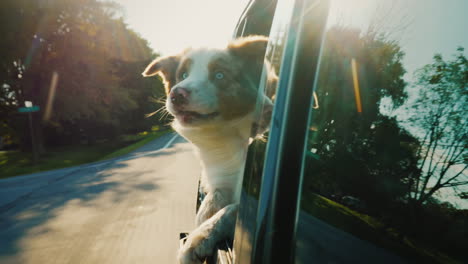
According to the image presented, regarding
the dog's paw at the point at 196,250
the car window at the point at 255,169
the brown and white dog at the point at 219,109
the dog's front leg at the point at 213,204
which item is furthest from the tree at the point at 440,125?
the dog's front leg at the point at 213,204

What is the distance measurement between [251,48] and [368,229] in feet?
6.89

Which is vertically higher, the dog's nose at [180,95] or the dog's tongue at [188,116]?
the dog's nose at [180,95]

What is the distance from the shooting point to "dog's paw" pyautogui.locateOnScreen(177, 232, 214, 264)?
1510 mm

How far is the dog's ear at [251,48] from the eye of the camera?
2.50m

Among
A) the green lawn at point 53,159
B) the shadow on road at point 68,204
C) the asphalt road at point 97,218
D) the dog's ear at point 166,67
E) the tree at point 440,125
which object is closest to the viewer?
the tree at point 440,125

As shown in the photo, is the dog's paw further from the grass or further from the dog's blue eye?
the dog's blue eye

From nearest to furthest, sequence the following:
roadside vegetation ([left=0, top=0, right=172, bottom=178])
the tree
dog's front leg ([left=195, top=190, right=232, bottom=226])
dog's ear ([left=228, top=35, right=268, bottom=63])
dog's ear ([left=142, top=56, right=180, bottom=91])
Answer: the tree, dog's front leg ([left=195, top=190, right=232, bottom=226]), dog's ear ([left=228, top=35, right=268, bottom=63]), dog's ear ([left=142, top=56, right=180, bottom=91]), roadside vegetation ([left=0, top=0, right=172, bottom=178])

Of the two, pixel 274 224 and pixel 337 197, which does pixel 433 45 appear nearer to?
pixel 337 197

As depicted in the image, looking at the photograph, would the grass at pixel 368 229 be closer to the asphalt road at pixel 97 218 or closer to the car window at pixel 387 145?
the car window at pixel 387 145

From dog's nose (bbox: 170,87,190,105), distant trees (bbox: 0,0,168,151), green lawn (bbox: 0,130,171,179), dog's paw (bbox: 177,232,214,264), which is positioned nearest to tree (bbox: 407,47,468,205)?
dog's paw (bbox: 177,232,214,264)

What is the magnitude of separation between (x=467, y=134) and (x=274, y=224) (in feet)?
1.87

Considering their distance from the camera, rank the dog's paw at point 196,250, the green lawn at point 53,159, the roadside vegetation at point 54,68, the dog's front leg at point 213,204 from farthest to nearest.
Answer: the roadside vegetation at point 54,68 < the green lawn at point 53,159 < the dog's front leg at point 213,204 < the dog's paw at point 196,250

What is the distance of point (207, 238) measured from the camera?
5.08ft

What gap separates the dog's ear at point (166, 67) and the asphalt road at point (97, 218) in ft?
7.34
